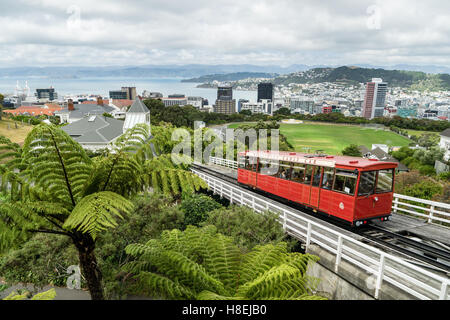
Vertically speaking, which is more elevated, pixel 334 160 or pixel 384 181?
pixel 334 160

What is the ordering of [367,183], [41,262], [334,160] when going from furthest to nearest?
[334,160]
[367,183]
[41,262]

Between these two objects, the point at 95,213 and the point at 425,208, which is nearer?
the point at 95,213

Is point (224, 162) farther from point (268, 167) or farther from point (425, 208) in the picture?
point (425, 208)

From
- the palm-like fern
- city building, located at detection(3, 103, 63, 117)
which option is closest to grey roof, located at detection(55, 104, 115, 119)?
city building, located at detection(3, 103, 63, 117)

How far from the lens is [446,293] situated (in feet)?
16.5

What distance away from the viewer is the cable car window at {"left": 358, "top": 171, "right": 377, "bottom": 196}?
9.48 metres

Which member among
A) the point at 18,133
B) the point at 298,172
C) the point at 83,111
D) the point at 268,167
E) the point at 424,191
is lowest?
the point at 424,191

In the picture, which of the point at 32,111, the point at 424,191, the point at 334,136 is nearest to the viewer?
the point at 424,191

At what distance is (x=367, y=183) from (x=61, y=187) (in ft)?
29.8

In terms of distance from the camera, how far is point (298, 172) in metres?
12.1

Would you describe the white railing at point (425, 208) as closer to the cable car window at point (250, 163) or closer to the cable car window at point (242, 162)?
the cable car window at point (250, 163)

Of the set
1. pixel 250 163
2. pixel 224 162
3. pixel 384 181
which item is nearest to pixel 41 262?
pixel 250 163

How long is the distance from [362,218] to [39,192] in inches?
369
